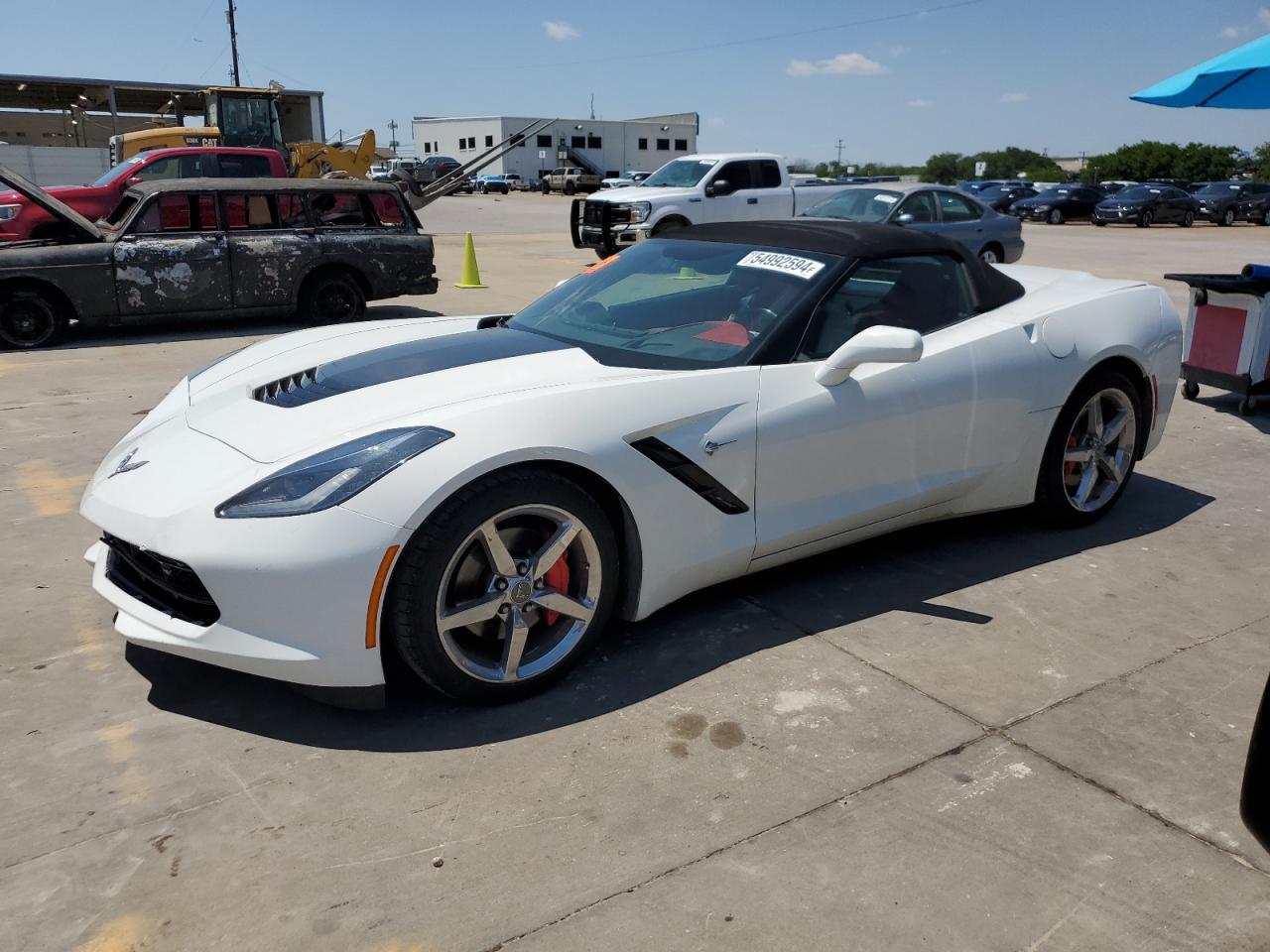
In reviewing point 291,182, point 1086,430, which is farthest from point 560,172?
point 1086,430

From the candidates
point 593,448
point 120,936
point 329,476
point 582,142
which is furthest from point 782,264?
point 582,142

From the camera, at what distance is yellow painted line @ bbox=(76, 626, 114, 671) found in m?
3.32

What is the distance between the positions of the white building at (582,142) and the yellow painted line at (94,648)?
68.9 meters

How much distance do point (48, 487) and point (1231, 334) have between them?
24.0 feet

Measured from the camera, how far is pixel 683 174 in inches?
644

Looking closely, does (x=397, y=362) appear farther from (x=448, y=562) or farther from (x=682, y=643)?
(x=682, y=643)

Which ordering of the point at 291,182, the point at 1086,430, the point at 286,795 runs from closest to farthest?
the point at 286,795 → the point at 1086,430 → the point at 291,182

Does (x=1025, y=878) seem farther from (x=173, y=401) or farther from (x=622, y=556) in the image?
(x=173, y=401)

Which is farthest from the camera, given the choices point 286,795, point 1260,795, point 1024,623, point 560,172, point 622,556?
point 560,172

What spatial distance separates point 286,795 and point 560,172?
179ft

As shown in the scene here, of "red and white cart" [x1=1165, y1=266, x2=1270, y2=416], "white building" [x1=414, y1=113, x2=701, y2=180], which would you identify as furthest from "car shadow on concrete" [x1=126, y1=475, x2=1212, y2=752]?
"white building" [x1=414, y1=113, x2=701, y2=180]

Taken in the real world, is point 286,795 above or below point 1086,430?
below

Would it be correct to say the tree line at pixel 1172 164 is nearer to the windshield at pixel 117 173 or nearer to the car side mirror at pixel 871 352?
the windshield at pixel 117 173

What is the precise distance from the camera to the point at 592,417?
308 centimetres
